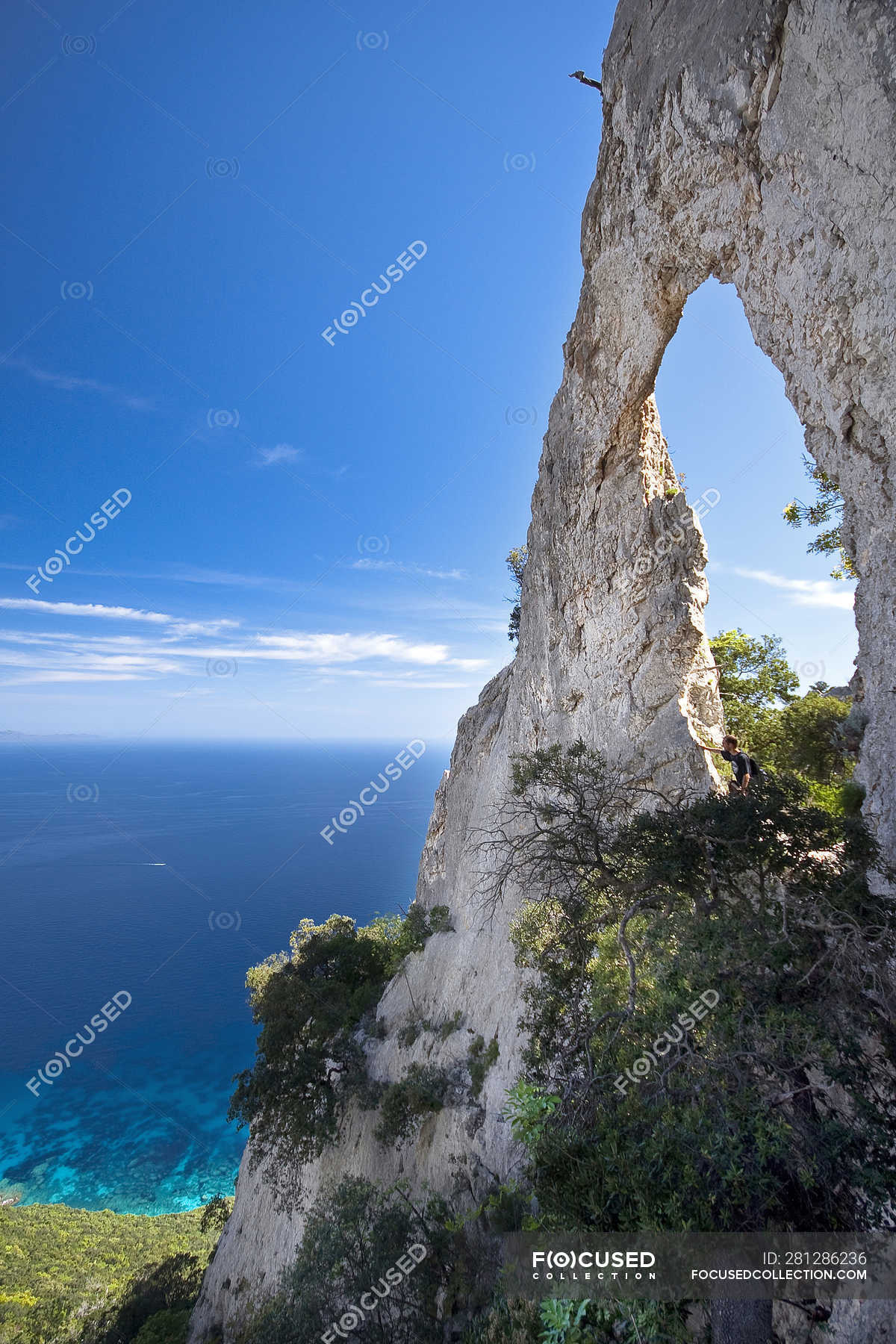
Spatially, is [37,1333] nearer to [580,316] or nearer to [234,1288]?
[234,1288]

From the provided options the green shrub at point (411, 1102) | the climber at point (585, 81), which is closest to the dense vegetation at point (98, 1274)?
the green shrub at point (411, 1102)

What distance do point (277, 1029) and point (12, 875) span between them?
4480 inches

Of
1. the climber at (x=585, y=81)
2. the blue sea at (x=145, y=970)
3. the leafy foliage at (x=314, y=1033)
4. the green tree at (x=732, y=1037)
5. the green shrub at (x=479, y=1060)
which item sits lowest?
the blue sea at (x=145, y=970)

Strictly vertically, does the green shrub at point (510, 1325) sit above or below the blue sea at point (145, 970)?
above

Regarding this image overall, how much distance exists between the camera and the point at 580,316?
13219 millimetres

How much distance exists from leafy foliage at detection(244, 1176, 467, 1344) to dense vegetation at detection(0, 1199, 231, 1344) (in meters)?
13.9

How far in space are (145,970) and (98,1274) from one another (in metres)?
49.2

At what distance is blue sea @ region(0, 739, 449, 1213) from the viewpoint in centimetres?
4056

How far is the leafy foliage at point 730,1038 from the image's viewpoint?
4398mm

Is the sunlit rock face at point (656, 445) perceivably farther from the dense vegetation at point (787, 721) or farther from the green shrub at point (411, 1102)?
the dense vegetation at point (787, 721)

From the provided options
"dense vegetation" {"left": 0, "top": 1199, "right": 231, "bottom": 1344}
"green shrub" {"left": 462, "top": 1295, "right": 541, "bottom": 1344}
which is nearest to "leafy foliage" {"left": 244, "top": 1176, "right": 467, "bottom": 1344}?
"green shrub" {"left": 462, "top": 1295, "right": 541, "bottom": 1344}

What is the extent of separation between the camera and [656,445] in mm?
12977

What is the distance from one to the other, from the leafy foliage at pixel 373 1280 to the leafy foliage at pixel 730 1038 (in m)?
4.87

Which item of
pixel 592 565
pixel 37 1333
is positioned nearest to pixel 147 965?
pixel 37 1333
